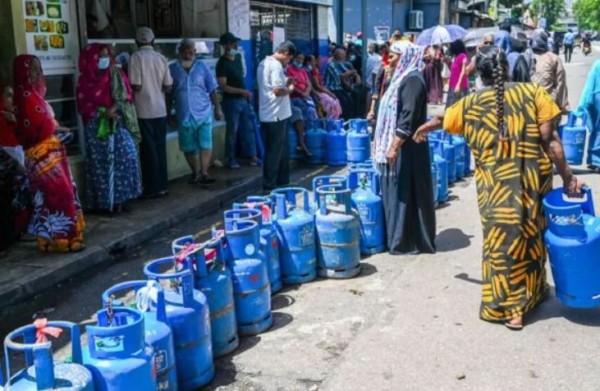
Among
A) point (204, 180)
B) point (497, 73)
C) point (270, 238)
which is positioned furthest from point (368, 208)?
point (204, 180)

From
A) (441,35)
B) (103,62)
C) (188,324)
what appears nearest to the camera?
(188,324)

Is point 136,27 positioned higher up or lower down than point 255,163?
higher up

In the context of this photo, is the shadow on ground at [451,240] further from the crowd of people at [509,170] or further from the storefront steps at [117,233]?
the storefront steps at [117,233]

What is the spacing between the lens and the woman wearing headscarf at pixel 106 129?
288 inches

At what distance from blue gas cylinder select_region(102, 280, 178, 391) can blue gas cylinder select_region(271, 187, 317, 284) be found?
1.80 metres

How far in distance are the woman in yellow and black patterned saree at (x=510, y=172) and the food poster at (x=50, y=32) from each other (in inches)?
182

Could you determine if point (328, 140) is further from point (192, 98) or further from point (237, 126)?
point (192, 98)

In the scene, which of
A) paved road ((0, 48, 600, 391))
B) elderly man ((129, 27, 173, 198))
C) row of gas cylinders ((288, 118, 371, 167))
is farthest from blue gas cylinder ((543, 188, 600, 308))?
row of gas cylinders ((288, 118, 371, 167))

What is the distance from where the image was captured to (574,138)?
9711mm

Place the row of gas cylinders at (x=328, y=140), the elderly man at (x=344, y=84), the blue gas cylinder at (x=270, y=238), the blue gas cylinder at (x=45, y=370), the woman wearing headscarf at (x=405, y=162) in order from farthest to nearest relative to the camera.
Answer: the elderly man at (x=344, y=84) → the row of gas cylinders at (x=328, y=140) → the woman wearing headscarf at (x=405, y=162) → the blue gas cylinder at (x=270, y=238) → the blue gas cylinder at (x=45, y=370)

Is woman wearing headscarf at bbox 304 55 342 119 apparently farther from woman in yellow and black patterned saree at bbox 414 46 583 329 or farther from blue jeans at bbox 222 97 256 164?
woman in yellow and black patterned saree at bbox 414 46 583 329

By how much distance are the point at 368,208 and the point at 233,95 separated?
14.3 ft

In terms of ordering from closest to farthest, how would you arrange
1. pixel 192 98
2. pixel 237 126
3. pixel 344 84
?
pixel 192 98, pixel 237 126, pixel 344 84

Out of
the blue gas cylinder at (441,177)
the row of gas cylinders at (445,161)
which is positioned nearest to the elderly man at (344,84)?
the row of gas cylinders at (445,161)
